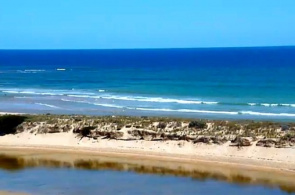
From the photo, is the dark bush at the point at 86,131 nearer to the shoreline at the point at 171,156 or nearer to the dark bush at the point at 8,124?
the shoreline at the point at 171,156

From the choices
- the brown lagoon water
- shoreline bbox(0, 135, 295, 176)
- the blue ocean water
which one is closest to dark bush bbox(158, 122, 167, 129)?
shoreline bbox(0, 135, 295, 176)

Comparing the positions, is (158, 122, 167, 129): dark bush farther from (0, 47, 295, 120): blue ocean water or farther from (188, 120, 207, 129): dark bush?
(0, 47, 295, 120): blue ocean water

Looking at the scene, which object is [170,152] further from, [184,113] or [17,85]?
[17,85]

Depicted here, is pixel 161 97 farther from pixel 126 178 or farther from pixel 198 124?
pixel 126 178

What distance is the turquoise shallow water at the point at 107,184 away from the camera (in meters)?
23.5

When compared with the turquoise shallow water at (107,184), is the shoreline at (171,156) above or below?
above

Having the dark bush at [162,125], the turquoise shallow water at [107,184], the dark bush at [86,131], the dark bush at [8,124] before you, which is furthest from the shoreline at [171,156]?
the turquoise shallow water at [107,184]

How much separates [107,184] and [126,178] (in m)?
1.40

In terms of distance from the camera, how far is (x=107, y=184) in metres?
24.8

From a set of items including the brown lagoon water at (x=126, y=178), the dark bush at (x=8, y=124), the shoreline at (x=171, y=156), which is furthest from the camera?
the dark bush at (x=8, y=124)

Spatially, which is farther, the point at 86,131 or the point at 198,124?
the point at 86,131

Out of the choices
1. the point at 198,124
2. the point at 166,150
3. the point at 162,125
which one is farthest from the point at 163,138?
the point at 198,124

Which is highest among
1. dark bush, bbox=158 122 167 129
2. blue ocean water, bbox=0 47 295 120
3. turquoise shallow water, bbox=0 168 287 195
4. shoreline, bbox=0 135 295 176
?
blue ocean water, bbox=0 47 295 120

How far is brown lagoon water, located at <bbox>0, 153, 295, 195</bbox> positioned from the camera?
77.9ft
